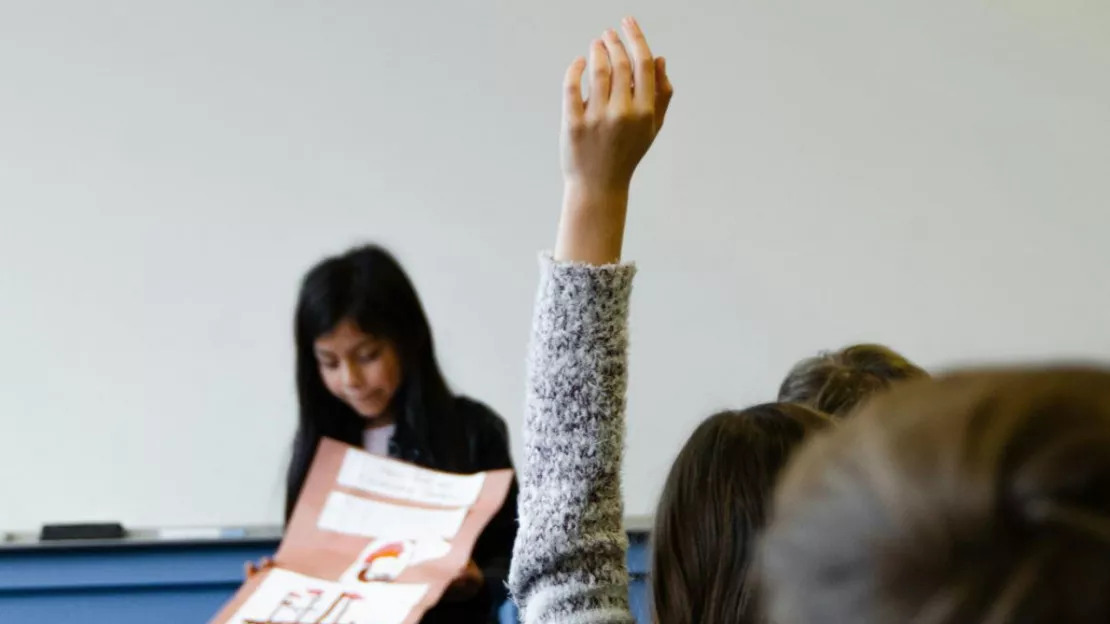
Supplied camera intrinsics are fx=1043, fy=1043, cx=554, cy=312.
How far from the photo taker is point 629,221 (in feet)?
6.34

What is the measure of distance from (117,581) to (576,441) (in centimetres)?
147

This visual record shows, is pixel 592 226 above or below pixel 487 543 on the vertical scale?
above

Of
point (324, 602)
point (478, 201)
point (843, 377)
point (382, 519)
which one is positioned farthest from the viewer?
point (478, 201)

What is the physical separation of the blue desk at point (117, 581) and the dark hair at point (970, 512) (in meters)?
1.49

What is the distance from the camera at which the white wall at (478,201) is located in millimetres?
1786

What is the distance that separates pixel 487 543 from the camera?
4.43ft

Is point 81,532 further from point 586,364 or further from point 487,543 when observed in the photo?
point 586,364

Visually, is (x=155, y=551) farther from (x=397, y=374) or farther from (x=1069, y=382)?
(x=1069, y=382)

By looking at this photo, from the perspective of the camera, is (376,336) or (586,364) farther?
(376,336)

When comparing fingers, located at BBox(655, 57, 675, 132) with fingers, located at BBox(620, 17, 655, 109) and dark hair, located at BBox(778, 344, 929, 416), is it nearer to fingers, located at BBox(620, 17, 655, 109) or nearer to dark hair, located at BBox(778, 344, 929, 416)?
fingers, located at BBox(620, 17, 655, 109)

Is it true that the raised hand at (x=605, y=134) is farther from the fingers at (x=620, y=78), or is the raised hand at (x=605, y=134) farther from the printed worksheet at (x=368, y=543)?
the printed worksheet at (x=368, y=543)

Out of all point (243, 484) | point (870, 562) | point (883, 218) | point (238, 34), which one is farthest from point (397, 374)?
point (870, 562)

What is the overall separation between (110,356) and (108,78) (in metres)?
0.48

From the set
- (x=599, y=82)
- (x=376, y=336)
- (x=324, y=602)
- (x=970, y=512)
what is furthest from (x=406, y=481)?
(x=970, y=512)
